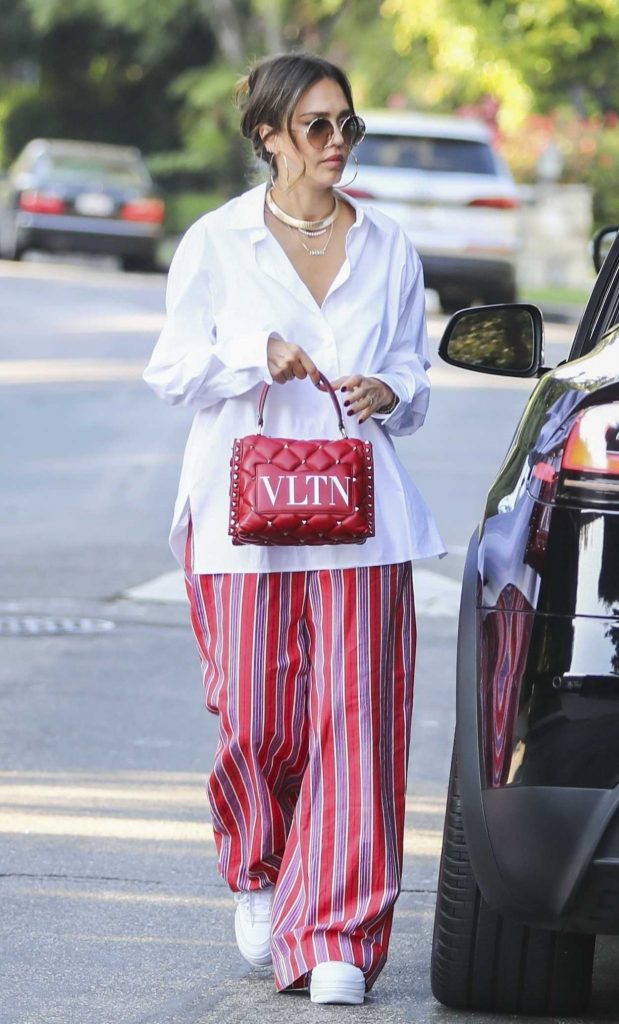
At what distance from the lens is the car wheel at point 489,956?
142 inches

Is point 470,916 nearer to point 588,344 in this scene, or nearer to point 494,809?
point 494,809

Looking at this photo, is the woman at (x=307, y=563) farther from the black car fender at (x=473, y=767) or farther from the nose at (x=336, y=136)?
the black car fender at (x=473, y=767)

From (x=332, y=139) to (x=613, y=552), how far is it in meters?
1.14

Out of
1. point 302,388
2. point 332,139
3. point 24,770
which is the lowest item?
point 24,770

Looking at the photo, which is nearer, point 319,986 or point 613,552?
point 613,552

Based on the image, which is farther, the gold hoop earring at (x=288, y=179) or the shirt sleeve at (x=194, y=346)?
the gold hoop earring at (x=288, y=179)

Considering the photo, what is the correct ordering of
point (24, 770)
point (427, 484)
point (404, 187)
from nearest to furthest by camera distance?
point (24, 770), point (427, 484), point (404, 187)

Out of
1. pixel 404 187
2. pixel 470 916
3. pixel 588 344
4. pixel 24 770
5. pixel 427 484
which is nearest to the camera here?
pixel 470 916

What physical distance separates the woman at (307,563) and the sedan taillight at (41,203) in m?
23.2

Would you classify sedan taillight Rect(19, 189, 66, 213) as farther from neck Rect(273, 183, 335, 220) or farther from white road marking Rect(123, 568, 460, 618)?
neck Rect(273, 183, 335, 220)

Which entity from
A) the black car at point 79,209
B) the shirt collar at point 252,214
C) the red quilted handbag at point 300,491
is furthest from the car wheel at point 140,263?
the red quilted handbag at point 300,491

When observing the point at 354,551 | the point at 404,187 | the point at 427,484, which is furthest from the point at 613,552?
the point at 404,187

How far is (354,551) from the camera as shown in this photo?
12.6 feet

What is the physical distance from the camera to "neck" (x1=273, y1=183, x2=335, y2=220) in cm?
392
